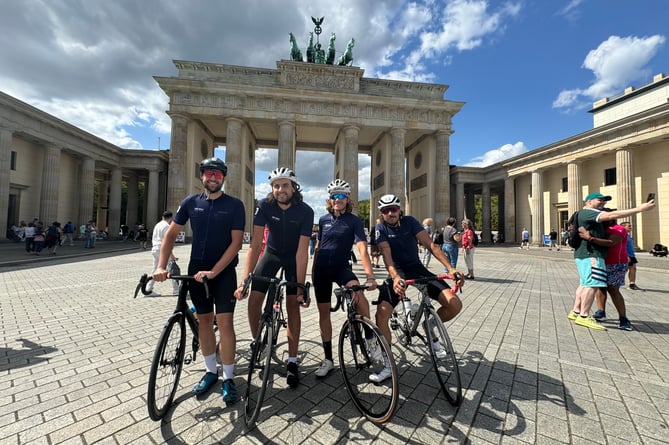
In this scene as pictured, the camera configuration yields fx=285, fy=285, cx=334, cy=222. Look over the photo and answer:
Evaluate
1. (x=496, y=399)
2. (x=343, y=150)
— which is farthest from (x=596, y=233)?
(x=343, y=150)

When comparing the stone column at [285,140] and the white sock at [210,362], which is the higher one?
the stone column at [285,140]

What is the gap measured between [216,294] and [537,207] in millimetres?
34554

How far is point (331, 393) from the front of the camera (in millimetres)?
2709

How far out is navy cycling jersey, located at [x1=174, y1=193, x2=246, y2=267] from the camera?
268 cm

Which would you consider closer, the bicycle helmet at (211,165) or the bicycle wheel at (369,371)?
the bicycle wheel at (369,371)

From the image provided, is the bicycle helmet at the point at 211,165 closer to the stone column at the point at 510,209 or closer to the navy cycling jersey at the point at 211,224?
the navy cycling jersey at the point at 211,224

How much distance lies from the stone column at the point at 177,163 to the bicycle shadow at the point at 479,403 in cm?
2845

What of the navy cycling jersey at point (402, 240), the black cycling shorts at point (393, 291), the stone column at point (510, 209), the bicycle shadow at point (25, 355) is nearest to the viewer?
the black cycling shorts at point (393, 291)

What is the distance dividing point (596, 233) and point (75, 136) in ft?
120

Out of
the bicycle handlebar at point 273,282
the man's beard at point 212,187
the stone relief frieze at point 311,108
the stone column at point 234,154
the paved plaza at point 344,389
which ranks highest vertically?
the stone relief frieze at point 311,108

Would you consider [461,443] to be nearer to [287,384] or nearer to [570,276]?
[287,384]

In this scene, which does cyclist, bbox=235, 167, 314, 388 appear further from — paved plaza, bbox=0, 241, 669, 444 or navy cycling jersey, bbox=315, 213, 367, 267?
paved plaza, bbox=0, 241, 669, 444

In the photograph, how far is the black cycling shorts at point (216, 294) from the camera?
2594 millimetres

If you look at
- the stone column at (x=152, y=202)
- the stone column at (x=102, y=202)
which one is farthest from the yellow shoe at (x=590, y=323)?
the stone column at (x=102, y=202)
